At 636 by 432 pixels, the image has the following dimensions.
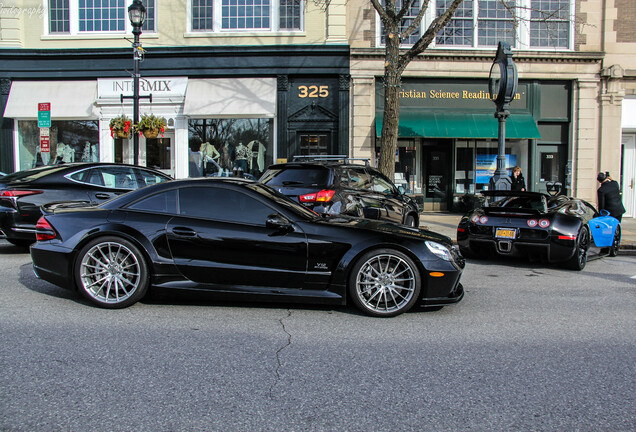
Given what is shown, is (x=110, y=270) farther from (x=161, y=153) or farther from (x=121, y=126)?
(x=161, y=153)

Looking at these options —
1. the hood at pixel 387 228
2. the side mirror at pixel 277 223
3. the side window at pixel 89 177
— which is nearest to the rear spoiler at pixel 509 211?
the hood at pixel 387 228

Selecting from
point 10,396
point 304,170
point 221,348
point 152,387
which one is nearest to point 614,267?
point 304,170

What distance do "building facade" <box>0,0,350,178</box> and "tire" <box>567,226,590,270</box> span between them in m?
9.39

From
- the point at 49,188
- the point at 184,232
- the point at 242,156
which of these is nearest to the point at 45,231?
the point at 184,232

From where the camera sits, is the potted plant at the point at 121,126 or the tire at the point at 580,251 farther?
the potted plant at the point at 121,126

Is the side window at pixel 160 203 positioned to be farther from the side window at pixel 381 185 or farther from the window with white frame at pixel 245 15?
the window with white frame at pixel 245 15

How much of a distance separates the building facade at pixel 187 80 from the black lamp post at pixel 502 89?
219 inches

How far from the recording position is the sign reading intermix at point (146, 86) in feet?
55.0

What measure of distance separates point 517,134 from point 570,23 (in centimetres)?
462

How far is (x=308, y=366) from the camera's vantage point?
151 inches

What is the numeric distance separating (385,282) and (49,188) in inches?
248

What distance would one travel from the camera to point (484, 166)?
17.5 meters

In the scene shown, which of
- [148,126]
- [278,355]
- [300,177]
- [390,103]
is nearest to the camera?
[278,355]

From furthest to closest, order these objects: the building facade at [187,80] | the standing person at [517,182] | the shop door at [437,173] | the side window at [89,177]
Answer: the shop door at [437,173], the building facade at [187,80], the standing person at [517,182], the side window at [89,177]
